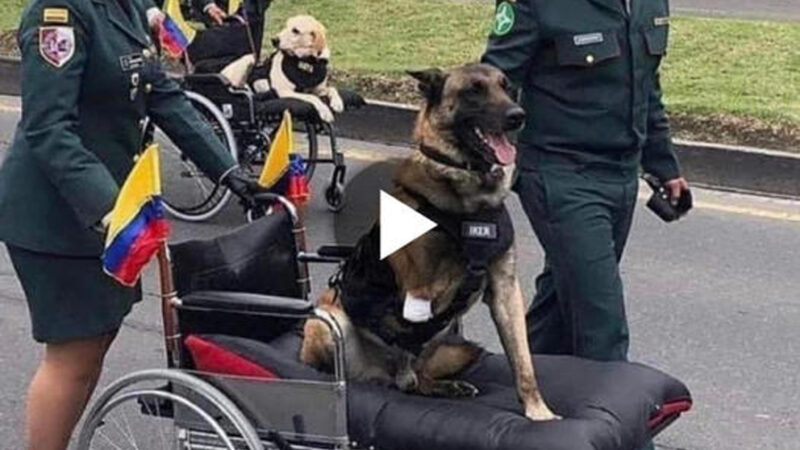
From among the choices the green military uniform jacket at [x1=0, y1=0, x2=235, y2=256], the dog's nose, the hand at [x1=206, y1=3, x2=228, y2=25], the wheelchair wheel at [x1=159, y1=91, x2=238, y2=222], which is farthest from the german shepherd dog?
the hand at [x1=206, y1=3, x2=228, y2=25]

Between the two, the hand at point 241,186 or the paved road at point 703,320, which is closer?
the hand at point 241,186

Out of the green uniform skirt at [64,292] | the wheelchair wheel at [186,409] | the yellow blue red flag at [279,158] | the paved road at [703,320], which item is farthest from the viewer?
the paved road at [703,320]

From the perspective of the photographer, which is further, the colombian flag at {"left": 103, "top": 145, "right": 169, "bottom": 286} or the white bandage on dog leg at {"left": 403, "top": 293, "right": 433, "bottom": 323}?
the white bandage on dog leg at {"left": 403, "top": 293, "right": 433, "bottom": 323}

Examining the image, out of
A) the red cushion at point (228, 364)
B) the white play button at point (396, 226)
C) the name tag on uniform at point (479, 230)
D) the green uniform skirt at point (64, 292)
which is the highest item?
the white play button at point (396, 226)

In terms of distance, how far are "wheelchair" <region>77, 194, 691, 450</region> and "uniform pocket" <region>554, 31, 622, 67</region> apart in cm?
83

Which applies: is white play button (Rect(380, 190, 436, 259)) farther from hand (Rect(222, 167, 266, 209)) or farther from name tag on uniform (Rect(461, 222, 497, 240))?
hand (Rect(222, 167, 266, 209))

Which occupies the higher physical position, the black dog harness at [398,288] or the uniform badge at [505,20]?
the uniform badge at [505,20]

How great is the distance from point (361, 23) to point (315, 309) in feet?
35.3

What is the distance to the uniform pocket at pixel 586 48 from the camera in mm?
4340

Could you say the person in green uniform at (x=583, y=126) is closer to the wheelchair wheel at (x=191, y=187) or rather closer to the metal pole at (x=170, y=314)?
the metal pole at (x=170, y=314)

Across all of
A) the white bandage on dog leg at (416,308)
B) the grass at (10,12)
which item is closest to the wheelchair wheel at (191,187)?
the white bandage on dog leg at (416,308)

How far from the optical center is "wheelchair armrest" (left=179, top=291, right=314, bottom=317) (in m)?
3.91

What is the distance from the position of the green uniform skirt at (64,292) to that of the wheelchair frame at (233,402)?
0.67 ft

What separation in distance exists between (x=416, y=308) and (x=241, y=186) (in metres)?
0.71
